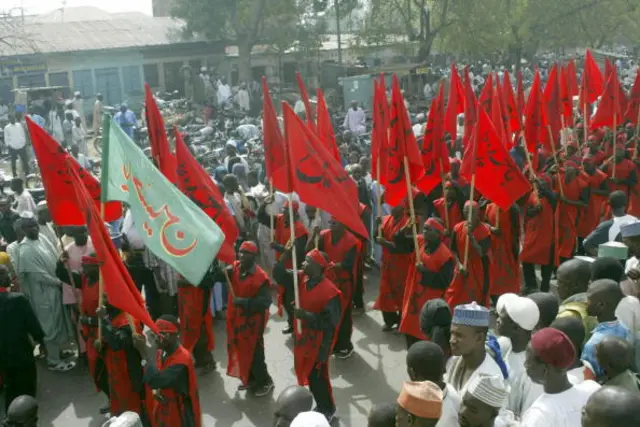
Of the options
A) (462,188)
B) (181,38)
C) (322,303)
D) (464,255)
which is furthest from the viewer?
(181,38)

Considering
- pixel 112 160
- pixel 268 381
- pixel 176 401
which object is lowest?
pixel 268 381

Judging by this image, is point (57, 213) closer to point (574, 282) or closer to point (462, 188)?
point (574, 282)

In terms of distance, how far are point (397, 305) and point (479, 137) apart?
203cm

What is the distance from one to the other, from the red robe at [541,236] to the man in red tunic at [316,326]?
3.71 metres

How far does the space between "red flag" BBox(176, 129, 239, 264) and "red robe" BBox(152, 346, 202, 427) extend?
1.84m

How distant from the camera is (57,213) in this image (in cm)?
687

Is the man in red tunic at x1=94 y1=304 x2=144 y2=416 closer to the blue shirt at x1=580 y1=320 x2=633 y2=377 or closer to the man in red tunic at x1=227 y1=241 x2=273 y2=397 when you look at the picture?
the man in red tunic at x1=227 y1=241 x2=273 y2=397

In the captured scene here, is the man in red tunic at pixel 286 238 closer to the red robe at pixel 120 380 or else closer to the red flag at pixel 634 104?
the red robe at pixel 120 380

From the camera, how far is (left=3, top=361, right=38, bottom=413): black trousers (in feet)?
22.2

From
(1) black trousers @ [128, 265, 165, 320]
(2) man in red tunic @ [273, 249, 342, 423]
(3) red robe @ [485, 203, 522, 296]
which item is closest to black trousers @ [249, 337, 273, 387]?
(2) man in red tunic @ [273, 249, 342, 423]

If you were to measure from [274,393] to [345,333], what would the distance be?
42.4 inches

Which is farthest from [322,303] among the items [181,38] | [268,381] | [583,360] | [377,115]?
[181,38]

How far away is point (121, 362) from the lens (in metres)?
6.10

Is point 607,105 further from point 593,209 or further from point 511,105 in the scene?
point 593,209
